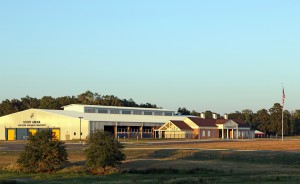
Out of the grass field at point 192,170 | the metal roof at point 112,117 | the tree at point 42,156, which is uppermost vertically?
the metal roof at point 112,117

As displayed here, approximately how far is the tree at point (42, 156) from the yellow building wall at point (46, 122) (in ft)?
240

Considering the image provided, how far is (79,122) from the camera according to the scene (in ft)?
412

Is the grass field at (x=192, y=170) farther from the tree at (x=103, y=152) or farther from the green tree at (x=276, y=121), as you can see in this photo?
the green tree at (x=276, y=121)

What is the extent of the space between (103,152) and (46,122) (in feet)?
281

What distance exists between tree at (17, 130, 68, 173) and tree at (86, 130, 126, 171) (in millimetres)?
2928

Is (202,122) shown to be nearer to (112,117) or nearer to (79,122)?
(112,117)

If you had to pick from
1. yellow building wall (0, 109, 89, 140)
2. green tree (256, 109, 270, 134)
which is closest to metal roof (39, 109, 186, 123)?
yellow building wall (0, 109, 89, 140)

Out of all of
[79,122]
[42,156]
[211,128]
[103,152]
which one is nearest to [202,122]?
[211,128]

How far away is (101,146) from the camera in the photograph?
48625mm

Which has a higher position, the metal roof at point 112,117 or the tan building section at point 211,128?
the metal roof at point 112,117

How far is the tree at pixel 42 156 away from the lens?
48.5m

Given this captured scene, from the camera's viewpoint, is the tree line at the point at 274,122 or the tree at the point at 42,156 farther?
the tree line at the point at 274,122

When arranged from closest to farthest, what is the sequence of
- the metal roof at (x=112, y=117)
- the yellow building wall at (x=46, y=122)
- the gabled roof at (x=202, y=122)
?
the yellow building wall at (x=46, y=122), the metal roof at (x=112, y=117), the gabled roof at (x=202, y=122)

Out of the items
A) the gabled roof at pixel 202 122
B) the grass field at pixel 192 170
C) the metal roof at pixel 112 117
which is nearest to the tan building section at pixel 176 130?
the gabled roof at pixel 202 122
